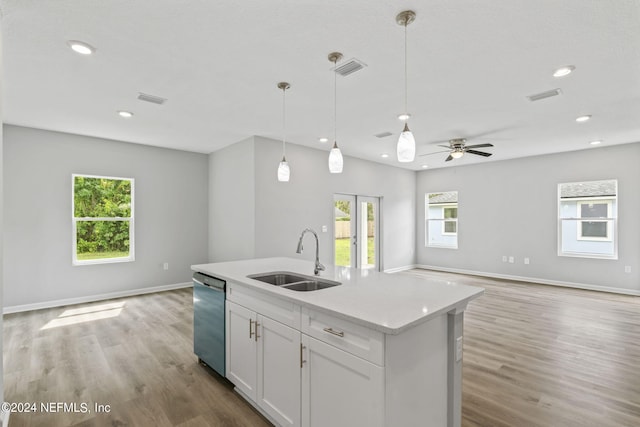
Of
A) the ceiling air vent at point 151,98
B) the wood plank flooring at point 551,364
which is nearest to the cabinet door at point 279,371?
the wood plank flooring at point 551,364

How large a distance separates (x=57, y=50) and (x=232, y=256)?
12.3ft

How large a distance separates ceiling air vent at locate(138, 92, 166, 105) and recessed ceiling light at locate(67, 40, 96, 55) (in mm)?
861

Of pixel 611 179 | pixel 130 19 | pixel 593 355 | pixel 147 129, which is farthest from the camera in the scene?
pixel 611 179

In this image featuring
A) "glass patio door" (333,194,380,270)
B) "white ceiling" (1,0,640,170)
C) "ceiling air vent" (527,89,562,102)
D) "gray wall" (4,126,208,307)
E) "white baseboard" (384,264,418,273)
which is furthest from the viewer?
"white baseboard" (384,264,418,273)

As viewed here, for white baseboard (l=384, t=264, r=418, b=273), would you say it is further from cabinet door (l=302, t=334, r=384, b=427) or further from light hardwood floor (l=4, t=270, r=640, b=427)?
cabinet door (l=302, t=334, r=384, b=427)

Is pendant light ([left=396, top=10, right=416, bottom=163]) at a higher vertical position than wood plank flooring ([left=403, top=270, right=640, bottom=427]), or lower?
higher

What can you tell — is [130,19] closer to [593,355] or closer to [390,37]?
[390,37]

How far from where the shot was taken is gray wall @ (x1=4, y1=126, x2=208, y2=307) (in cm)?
450

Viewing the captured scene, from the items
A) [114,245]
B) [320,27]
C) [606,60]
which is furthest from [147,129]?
[606,60]

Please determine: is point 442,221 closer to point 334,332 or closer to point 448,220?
point 448,220

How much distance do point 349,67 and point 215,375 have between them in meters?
2.97

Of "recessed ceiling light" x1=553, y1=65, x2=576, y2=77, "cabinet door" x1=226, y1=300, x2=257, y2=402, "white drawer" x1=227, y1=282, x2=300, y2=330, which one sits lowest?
"cabinet door" x1=226, y1=300, x2=257, y2=402

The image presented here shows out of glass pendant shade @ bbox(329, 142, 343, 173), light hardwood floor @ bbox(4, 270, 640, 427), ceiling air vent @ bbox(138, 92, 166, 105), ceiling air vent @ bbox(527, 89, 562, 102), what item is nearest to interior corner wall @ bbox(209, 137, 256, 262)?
light hardwood floor @ bbox(4, 270, 640, 427)

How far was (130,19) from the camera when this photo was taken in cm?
210
